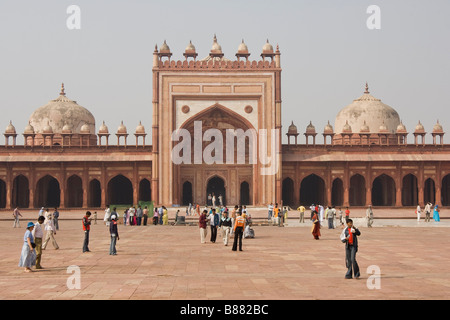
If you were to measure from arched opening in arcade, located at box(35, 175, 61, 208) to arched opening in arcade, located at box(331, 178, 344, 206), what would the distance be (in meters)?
19.4

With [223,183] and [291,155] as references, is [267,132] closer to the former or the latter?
[291,155]

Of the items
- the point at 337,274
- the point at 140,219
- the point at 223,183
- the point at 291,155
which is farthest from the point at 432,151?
the point at 337,274

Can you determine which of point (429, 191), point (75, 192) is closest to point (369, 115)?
point (429, 191)

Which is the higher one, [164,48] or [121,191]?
[164,48]

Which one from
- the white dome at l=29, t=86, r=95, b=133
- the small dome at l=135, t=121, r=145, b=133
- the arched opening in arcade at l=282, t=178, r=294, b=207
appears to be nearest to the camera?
the small dome at l=135, t=121, r=145, b=133

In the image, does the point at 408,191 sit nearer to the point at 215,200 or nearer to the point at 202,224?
the point at 215,200

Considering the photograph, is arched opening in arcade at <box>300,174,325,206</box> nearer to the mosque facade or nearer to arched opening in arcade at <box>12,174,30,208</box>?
the mosque facade

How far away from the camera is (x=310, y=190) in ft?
149

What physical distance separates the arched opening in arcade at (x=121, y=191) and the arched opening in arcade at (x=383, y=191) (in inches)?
695

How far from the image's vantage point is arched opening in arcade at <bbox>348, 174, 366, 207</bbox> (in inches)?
1711

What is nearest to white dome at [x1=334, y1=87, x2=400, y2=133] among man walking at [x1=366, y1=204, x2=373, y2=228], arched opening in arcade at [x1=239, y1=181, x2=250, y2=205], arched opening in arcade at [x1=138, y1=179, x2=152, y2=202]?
arched opening in arcade at [x1=239, y1=181, x2=250, y2=205]

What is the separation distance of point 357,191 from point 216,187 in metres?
9.84

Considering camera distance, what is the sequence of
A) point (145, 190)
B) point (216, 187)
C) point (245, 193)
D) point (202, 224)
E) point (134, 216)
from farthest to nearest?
point (145, 190), point (216, 187), point (245, 193), point (134, 216), point (202, 224)

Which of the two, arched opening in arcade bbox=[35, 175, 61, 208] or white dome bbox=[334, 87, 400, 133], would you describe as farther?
white dome bbox=[334, 87, 400, 133]
